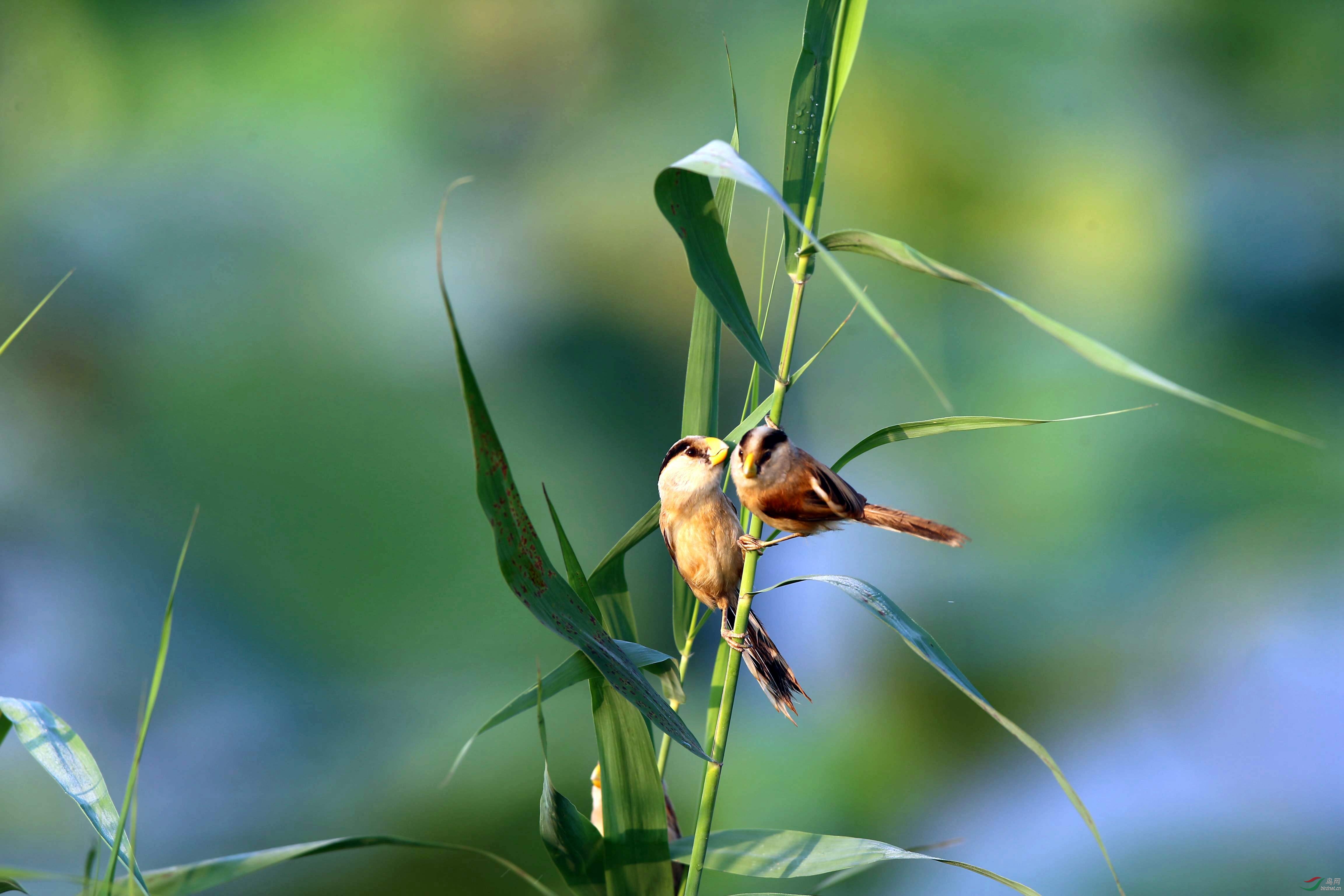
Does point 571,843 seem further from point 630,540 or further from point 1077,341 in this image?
point 1077,341

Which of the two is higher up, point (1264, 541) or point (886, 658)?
point (1264, 541)

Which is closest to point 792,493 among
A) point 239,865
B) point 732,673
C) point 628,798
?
point 732,673

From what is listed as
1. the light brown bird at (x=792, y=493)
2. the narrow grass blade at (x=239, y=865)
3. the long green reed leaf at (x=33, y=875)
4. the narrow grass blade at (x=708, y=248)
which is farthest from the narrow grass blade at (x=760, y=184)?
the long green reed leaf at (x=33, y=875)

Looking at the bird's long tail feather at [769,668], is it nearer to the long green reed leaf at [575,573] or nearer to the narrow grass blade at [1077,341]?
the long green reed leaf at [575,573]

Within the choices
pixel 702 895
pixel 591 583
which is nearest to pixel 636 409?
pixel 702 895

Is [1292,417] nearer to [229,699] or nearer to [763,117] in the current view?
[763,117]

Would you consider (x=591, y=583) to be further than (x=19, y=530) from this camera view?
No

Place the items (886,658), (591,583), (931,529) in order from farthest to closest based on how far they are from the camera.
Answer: (886,658) < (591,583) < (931,529)
